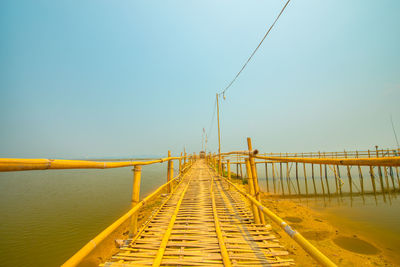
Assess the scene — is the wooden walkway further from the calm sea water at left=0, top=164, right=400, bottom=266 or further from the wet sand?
the calm sea water at left=0, top=164, right=400, bottom=266

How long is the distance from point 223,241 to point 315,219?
6769 millimetres

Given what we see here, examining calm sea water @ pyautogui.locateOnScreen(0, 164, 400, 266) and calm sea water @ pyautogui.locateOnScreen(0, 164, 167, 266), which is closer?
calm sea water @ pyautogui.locateOnScreen(0, 164, 167, 266)

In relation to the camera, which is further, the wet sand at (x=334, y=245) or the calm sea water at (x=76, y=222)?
the calm sea water at (x=76, y=222)

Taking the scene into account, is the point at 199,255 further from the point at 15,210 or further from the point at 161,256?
the point at 15,210

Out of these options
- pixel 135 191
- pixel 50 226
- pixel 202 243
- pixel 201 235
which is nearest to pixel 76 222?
pixel 50 226

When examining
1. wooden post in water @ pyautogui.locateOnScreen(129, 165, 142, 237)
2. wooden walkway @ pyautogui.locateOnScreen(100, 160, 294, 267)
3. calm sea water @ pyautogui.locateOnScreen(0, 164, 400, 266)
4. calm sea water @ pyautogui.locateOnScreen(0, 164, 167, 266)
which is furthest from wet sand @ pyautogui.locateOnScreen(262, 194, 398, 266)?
calm sea water @ pyautogui.locateOnScreen(0, 164, 167, 266)

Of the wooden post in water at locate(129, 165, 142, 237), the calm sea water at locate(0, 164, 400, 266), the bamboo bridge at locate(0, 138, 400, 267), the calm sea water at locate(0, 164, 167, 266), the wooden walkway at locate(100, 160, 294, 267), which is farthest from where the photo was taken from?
the calm sea water at locate(0, 164, 400, 266)

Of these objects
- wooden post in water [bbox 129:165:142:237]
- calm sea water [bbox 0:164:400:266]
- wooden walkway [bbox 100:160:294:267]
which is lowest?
calm sea water [bbox 0:164:400:266]

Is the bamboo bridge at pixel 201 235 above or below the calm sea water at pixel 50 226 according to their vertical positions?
above

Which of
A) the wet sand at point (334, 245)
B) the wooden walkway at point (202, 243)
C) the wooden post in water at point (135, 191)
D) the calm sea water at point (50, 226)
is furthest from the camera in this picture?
the calm sea water at point (50, 226)

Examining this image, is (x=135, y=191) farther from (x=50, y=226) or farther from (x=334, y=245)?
(x=50, y=226)

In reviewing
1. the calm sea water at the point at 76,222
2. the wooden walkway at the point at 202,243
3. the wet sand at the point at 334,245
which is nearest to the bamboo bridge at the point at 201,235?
the wooden walkway at the point at 202,243

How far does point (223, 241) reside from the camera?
2.03 meters

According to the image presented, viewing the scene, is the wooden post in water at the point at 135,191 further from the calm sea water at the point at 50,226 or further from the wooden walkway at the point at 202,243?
the calm sea water at the point at 50,226
